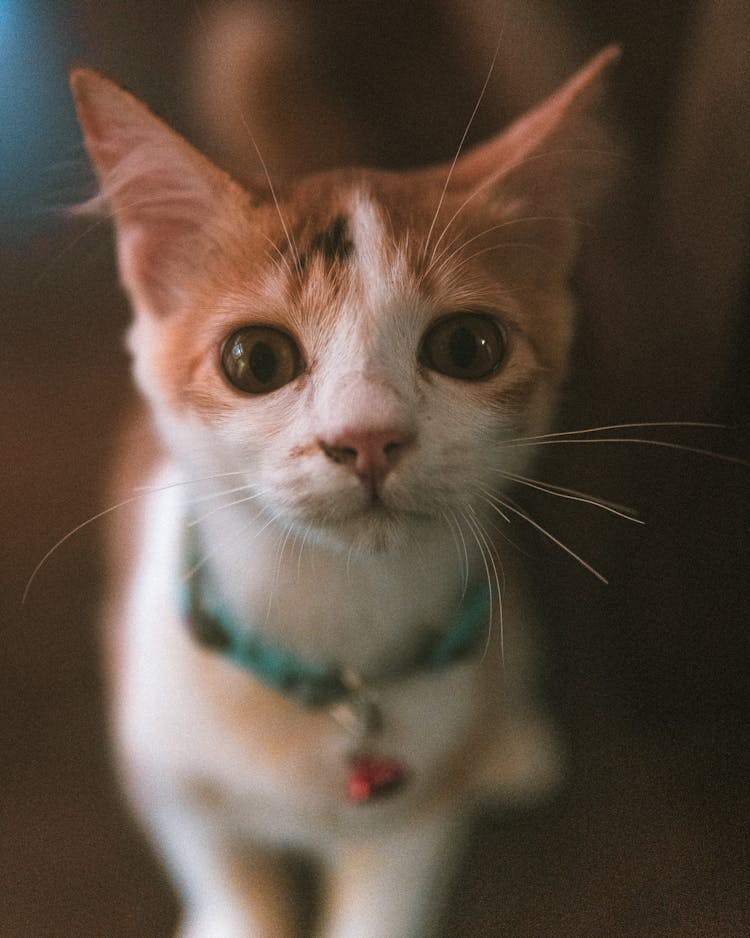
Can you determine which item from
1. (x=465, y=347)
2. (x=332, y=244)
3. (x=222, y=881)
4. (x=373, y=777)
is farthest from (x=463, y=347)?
(x=222, y=881)

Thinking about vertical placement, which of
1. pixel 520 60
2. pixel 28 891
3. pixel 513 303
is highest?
pixel 520 60

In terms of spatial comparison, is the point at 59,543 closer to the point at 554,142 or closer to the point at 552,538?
the point at 552,538

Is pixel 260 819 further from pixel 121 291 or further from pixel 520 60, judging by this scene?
pixel 520 60

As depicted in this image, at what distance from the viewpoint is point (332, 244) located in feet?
1.87

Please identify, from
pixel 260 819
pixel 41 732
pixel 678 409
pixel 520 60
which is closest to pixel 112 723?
pixel 41 732

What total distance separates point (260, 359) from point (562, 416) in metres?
0.27

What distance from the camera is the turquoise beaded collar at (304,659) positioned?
0.67 m

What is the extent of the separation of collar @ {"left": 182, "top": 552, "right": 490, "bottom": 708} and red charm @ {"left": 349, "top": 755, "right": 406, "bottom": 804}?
0.20 ft

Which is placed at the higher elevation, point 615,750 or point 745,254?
point 745,254

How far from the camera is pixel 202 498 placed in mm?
637

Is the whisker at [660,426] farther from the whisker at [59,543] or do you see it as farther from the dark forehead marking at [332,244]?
the whisker at [59,543]

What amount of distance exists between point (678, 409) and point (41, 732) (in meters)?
0.64

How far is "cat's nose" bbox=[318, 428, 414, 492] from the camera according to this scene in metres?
0.50

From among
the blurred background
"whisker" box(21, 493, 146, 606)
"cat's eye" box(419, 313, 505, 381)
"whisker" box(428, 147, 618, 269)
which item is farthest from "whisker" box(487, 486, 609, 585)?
"whisker" box(21, 493, 146, 606)
